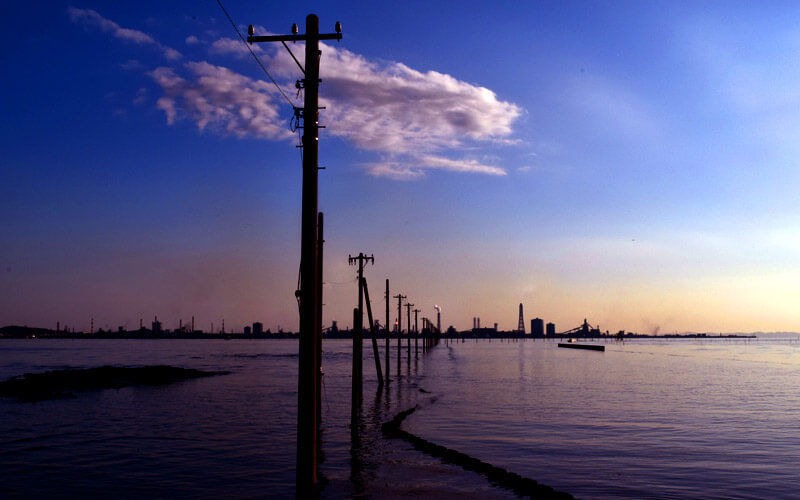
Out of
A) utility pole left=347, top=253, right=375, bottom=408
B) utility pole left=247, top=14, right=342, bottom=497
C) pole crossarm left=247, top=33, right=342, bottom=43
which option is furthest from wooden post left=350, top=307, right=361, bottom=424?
pole crossarm left=247, top=33, right=342, bottom=43

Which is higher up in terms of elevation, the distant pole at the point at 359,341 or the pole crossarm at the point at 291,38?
the pole crossarm at the point at 291,38

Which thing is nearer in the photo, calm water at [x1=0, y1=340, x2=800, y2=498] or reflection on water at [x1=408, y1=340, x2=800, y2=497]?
calm water at [x1=0, y1=340, x2=800, y2=498]

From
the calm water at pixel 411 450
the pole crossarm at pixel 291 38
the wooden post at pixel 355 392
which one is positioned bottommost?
the calm water at pixel 411 450

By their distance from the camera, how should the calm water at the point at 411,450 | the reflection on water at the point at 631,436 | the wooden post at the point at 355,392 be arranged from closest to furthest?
1. the calm water at the point at 411,450
2. the reflection on water at the point at 631,436
3. the wooden post at the point at 355,392

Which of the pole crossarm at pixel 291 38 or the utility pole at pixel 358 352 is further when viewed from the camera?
the utility pole at pixel 358 352

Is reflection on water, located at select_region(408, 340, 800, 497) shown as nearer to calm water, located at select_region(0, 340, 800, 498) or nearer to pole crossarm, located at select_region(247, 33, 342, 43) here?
calm water, located at select_region(0, 340, 800, 498)

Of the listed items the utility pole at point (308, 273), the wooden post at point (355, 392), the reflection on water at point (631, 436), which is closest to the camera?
the utility pole at point (308, 273)

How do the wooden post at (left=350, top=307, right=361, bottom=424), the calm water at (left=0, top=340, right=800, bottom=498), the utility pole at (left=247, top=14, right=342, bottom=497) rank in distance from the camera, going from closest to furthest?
the utility pole at (left=247, top=14, right=342, bottom=497), the calm water at (left=0, top=340, right=800, bottom=498), the wooden post at (left=350, top=307, right=361, bottom=424)

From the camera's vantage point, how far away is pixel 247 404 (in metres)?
35.5

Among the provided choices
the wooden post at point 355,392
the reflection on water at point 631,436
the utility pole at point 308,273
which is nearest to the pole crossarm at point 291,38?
the utility pole at point 308,273

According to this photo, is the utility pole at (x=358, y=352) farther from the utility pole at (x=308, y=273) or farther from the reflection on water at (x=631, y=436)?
the utility pole at (x=308, y=273)

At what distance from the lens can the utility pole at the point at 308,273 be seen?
1011 cm

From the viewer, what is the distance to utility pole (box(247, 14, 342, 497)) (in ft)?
33.2

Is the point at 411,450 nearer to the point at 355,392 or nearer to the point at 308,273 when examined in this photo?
the point at 355,392
